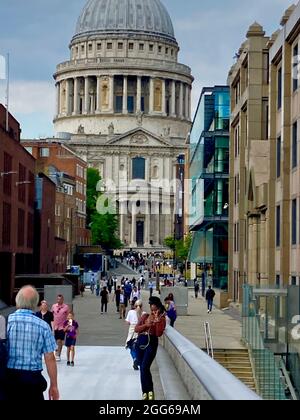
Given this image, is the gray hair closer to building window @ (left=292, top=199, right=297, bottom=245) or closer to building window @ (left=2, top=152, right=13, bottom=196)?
building window @ (left=292, top=199, right=297, bottom=245)

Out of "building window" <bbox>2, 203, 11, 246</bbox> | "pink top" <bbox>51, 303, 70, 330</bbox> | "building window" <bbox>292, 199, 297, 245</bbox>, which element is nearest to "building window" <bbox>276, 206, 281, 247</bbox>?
"building window" <bbox>292, 199, 297, 245</bbox>

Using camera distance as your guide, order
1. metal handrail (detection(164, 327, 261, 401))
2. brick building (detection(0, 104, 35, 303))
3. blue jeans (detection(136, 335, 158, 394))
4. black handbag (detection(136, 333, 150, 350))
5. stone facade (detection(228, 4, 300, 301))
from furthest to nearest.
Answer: brick building (detection(0, 104, 35, 303)), stone facade (detection(228, 4, 300, 301)), black handbag (detection(136, 333, 150, 350)), blue jeans (detection(136, 335, 158, 394)), metal handrail (detection(164, 327, 261, 401))

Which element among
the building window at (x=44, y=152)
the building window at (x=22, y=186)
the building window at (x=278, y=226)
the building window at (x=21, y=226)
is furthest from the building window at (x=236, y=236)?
the building window at (x=44, y=152)

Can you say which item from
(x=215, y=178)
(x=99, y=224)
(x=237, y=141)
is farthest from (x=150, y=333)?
(x=99, y=224)

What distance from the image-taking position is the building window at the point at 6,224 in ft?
204

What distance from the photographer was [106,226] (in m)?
154

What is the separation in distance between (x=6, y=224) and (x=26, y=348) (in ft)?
177

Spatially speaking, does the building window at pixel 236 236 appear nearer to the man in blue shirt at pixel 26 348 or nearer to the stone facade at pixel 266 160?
the stone facade at pixel 266 160

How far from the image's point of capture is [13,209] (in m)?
66.0

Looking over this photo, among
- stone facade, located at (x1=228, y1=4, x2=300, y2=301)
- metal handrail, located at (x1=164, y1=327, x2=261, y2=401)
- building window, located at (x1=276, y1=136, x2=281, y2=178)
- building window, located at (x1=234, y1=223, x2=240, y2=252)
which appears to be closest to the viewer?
metal handrail, located at (x1=164, y1=327, x2=261, y2=401)

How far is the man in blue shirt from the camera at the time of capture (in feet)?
30.9

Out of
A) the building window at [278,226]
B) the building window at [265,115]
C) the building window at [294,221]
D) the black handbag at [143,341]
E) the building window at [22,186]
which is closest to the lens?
the black handbag at [143,341]
